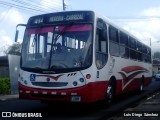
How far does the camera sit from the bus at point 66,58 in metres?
11.1

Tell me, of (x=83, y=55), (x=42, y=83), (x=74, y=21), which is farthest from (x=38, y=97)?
(x=74, y=21)

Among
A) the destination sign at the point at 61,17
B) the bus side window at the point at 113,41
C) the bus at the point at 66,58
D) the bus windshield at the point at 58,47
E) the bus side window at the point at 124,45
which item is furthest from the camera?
the bus side window at the point at 124,45

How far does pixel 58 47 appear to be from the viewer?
11617mm

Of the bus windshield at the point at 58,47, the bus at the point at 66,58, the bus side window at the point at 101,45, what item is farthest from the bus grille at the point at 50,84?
the bus side window at the point at 101,45

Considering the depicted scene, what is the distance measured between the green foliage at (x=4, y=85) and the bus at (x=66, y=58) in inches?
418

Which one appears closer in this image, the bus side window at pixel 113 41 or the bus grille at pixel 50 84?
the bus grille at pixel 50 84

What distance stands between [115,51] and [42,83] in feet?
13.3

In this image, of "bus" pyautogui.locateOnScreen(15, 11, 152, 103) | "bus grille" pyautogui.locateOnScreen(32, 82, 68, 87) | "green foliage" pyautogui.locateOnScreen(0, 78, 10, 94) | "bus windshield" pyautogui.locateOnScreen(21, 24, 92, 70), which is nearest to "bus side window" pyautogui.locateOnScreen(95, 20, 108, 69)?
"bus" pyautogui.locateOnScreen(15, 11, 152, 103)

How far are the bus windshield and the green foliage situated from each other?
10.8 meters

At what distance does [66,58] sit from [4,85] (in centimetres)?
1223

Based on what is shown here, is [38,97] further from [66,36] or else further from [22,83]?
[66,36]

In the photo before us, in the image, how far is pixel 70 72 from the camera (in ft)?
36.6

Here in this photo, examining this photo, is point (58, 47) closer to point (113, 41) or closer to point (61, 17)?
point (61, 17)

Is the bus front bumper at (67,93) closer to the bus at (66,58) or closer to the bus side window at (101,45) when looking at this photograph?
the bus at (66,58)
